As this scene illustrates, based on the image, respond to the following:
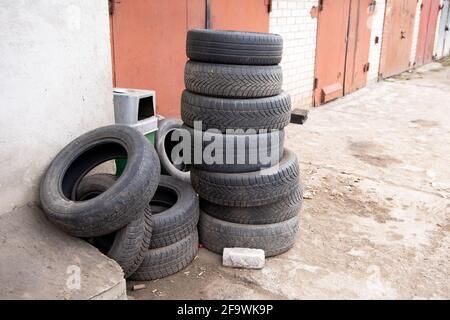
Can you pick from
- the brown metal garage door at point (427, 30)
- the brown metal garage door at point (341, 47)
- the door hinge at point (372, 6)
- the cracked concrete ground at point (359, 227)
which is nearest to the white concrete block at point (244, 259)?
the cracked concrete ground at point (359, 227)

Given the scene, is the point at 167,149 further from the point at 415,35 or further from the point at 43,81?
the point at 415,35

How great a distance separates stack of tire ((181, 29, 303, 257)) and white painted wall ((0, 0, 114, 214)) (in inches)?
27.5

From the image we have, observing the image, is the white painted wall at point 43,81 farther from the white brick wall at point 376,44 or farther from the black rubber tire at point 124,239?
the white brick wall at point 376,44

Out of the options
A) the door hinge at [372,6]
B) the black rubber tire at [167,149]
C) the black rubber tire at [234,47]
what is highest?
the door hinge at [372,6]

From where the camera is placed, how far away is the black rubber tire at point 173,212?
3025mm

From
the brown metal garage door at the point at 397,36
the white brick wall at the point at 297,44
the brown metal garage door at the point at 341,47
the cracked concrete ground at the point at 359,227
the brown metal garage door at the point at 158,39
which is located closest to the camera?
the cracked concrete ground at the point at 359,227

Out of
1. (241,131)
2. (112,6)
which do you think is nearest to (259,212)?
(241,131)

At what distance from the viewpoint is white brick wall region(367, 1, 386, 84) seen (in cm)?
1084

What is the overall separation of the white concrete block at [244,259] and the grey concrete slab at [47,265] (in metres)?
0.88

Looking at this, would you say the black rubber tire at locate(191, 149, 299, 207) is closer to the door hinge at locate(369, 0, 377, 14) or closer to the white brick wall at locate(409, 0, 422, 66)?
the door hinge at locate(369, 0, 377, 14)

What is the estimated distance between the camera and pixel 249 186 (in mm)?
3176

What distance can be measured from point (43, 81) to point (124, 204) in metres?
1.03

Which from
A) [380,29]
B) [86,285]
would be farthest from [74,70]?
[380,29]
